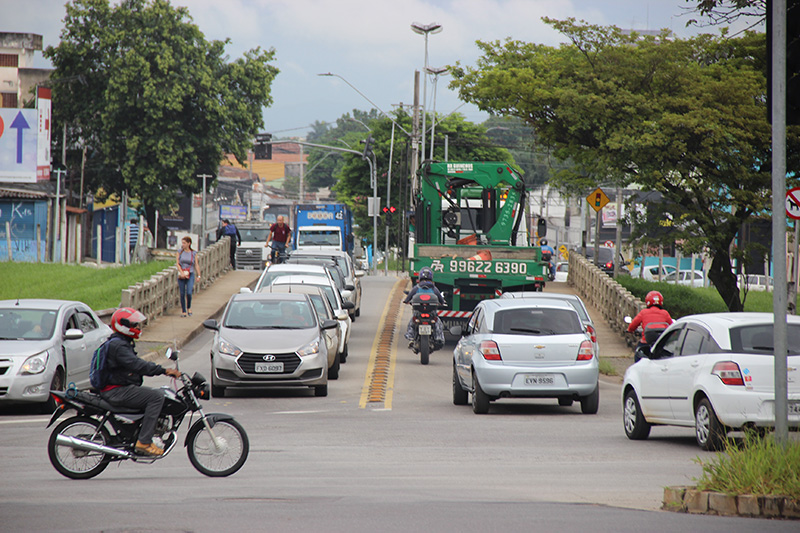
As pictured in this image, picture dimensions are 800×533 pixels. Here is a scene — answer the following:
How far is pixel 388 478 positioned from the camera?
976cm

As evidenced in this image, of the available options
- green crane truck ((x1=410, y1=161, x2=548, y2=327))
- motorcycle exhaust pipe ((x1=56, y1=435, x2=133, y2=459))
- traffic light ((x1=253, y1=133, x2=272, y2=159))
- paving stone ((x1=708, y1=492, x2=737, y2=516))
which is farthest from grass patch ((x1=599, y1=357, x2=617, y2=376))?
traffic light ((x1=253, y1=133, x2=272, y2=159))

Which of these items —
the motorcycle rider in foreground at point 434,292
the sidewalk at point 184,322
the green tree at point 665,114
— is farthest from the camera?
the green tree at point 665,114

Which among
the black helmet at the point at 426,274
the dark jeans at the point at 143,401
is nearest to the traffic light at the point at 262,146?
the black helmet at the point at 426,274

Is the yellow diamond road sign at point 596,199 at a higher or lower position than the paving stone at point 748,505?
higher

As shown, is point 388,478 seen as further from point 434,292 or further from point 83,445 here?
point 434,292

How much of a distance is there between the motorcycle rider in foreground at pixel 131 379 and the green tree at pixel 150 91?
4712 centimetres

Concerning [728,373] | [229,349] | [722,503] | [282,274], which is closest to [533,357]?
[728,373]

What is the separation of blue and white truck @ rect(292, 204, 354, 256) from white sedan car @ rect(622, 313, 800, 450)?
114 feet

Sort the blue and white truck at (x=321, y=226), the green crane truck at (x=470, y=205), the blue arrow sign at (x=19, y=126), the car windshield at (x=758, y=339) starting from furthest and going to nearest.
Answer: the blue and white truck at (x=321, y=226), the blue arrow sign at (x=19, y=126), the green crane truck at (x=470, y=205), the car windshield at (x=758, y=339)

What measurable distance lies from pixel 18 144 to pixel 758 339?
37.0 metres

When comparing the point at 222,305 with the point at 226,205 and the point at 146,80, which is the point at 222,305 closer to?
the point at 146,80

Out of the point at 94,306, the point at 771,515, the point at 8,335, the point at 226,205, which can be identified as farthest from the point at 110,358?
the point at 226,205

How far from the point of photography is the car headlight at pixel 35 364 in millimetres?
14852

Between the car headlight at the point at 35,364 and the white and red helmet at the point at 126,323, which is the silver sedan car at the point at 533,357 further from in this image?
the white and red helmet at the point at 126,323
